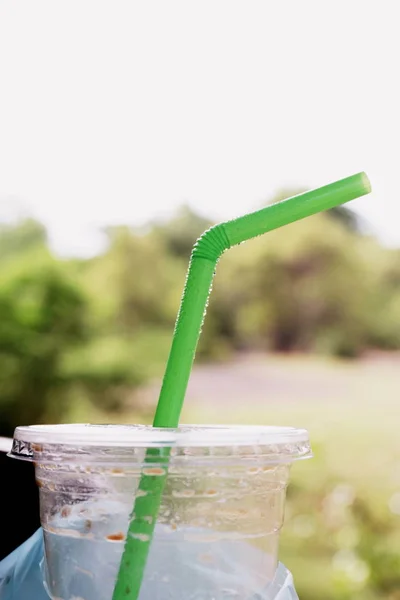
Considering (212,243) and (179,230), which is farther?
(179,230)

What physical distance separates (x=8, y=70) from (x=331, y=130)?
1.37m

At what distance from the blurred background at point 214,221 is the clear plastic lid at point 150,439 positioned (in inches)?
108

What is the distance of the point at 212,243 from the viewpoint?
496mm

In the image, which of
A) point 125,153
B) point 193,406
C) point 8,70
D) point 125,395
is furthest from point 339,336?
point 8,70

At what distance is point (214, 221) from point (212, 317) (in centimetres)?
42

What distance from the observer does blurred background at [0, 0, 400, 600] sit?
3266mm

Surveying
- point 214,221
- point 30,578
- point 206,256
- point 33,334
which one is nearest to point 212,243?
point 206,256

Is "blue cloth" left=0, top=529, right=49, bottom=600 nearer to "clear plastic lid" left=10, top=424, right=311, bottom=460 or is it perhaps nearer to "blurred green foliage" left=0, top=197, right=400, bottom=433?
"clear plastic lid" left=10, top=424, right=311, bottom=460

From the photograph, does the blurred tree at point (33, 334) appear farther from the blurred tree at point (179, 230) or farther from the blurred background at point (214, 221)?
the blurred tree at point (179, 230)

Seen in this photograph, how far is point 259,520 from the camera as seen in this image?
502 millimetres

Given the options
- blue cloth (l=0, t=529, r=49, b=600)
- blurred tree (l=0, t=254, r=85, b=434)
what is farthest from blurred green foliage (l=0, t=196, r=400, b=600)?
blue cloth (l=0, t=529, r=49, b=600)

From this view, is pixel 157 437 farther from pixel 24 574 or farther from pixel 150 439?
pixel 24 574

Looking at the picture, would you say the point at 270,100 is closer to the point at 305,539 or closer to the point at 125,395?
the point at 125,395

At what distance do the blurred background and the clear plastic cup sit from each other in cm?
275
